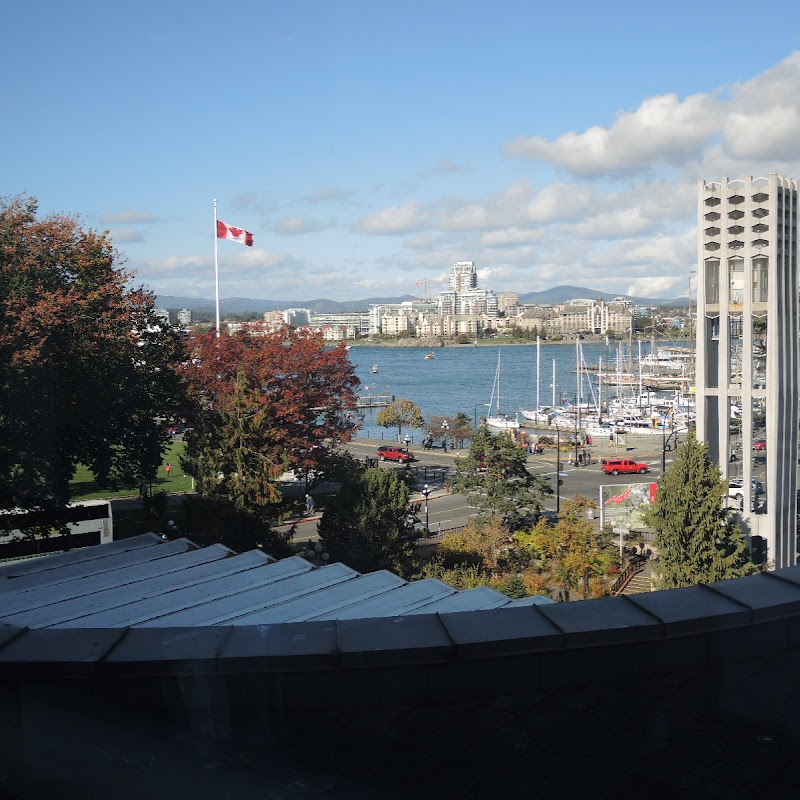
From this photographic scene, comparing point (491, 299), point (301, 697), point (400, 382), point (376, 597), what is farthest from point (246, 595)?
point (491, 299)

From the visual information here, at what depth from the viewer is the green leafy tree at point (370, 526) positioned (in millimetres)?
11922

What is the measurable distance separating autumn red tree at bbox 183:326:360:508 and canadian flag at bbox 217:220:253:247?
3771mm

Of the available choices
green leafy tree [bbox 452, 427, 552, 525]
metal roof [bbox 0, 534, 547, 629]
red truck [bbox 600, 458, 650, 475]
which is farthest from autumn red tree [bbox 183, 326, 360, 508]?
red truck [bbox 600, 458, 650, 475]

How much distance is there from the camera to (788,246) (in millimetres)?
13195

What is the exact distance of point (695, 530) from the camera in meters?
10.8

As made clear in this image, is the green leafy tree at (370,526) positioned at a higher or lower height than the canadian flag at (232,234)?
lower

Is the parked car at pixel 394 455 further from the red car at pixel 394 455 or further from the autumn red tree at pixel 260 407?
the autumn red tree at pixel 260 407

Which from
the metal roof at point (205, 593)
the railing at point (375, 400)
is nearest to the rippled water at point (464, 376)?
the railing at point (375, 400)

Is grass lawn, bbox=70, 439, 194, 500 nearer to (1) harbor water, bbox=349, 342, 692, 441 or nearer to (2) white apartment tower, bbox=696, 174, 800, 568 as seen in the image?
(2) white apartment tower, bbox=696, 174, 800, 568

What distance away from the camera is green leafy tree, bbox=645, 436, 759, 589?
35.4 feet

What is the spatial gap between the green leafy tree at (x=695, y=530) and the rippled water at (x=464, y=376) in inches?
1096

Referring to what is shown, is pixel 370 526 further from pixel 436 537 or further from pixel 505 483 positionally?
pixel 505 483

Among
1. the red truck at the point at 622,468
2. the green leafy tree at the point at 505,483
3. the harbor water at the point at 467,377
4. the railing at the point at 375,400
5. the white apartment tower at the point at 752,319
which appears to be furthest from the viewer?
the railing at the point at 375,400

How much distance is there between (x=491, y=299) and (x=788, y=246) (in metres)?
182
